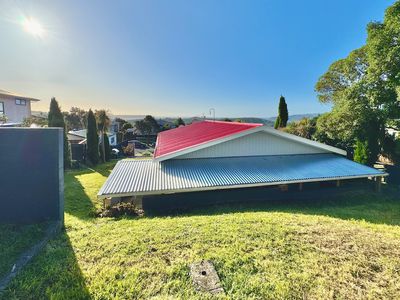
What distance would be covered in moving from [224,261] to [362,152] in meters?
13.1

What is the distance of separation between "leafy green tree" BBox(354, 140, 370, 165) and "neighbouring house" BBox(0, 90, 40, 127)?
105 feet

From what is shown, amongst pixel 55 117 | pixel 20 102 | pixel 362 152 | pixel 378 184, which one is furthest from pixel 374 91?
pixel 20 102

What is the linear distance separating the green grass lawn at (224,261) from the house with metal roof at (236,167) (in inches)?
83.2

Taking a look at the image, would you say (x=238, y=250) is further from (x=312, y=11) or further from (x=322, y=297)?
(x=312, y=11)

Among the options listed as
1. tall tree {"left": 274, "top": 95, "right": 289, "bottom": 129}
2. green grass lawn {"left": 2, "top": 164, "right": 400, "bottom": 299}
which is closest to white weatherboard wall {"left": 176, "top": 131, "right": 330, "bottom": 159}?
green grass lawn {"left": 2, "top": 164, "right": 400, "bottom": 299}

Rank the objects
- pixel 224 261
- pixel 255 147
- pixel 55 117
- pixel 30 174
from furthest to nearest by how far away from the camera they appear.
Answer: pixel 55 117 → pixel 255 147 → pixel 30 174 → pixel 224 261

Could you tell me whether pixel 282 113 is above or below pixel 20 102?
below

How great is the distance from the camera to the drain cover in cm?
282

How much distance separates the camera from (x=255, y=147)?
411 inches

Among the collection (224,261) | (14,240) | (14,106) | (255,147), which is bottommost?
(14,240)

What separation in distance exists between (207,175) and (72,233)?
15.6ft

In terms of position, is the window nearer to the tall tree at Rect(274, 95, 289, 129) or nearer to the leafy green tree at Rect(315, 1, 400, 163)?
the tall tree at Rect(274, 95, 289, 129)

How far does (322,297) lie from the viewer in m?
2.71

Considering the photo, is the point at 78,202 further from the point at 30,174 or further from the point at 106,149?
the point at 106,149
